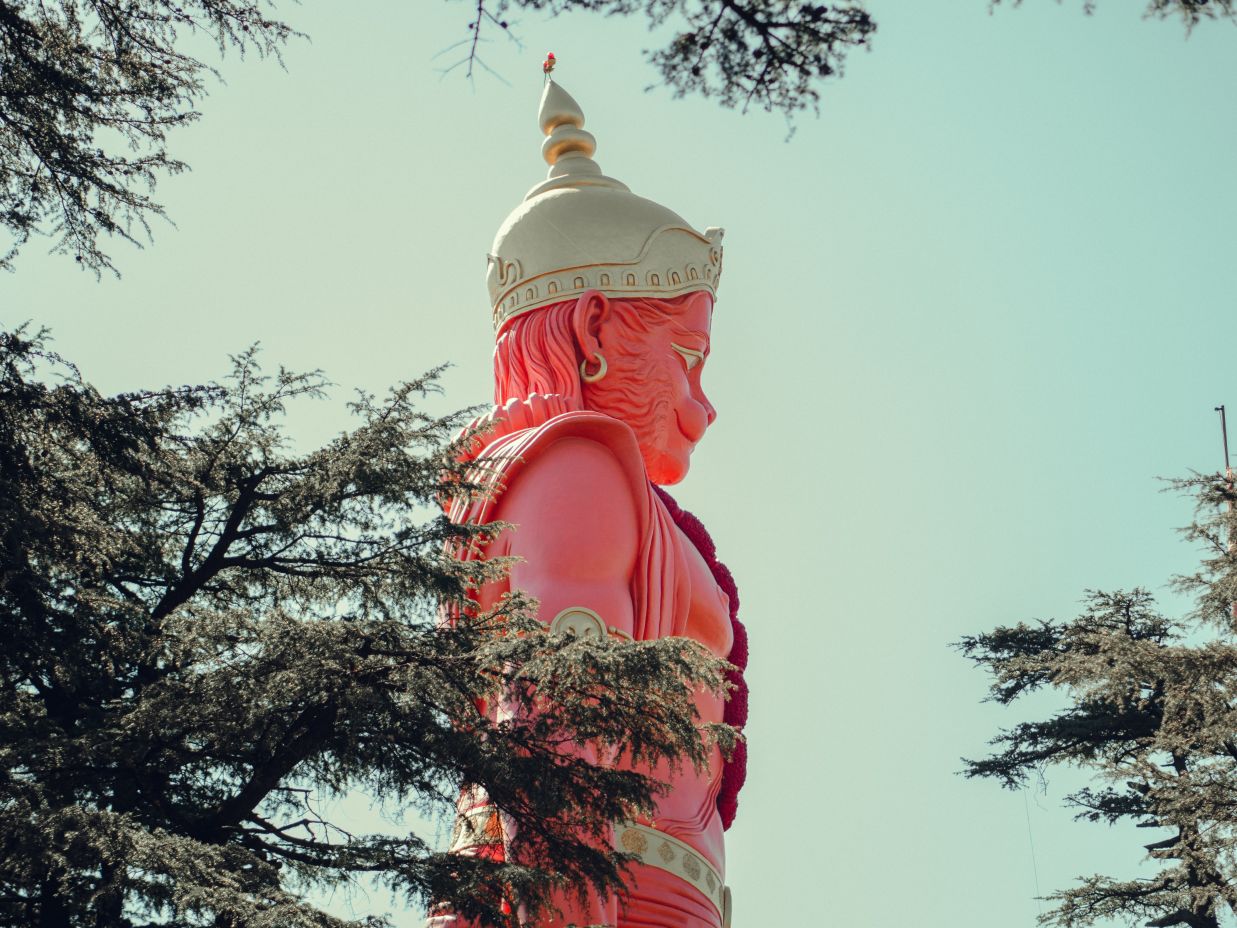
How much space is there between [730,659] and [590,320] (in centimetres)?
198

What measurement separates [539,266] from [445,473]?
131 inches

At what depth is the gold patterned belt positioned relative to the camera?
8.01 metres

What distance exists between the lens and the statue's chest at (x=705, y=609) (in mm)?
8898

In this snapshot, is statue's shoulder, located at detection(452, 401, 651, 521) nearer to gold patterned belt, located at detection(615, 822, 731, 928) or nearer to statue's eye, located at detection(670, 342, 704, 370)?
statue's eye, located at detection(670, 342, 704, 370)

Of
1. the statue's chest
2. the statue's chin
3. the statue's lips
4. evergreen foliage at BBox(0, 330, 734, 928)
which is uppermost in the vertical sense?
the statue's lips

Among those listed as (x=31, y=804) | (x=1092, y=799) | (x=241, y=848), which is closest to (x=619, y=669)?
(x=241, y=848)

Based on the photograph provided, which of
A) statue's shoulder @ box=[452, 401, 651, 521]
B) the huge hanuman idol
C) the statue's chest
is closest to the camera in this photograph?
the huge hanuman idol

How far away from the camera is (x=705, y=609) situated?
352 inches

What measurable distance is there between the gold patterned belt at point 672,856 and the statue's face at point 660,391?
7.46 ft

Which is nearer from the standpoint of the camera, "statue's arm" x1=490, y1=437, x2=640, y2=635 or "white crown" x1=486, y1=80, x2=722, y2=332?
"statue's arm" x1=490, y1=437, x2=640, y2=635

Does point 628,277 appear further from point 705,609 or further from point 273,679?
point 273,679

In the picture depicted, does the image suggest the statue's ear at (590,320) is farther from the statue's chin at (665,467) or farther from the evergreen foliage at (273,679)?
the evergreen foliage at (273,679)

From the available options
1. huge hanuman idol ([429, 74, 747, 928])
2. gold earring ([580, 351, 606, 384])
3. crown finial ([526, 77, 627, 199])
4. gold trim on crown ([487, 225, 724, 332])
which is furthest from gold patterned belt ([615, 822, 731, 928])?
crown finial ([526, 77, 627, 199])

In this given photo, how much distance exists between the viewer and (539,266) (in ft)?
32.4
